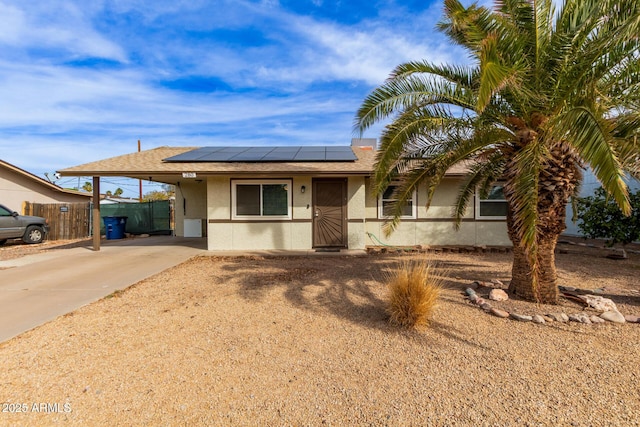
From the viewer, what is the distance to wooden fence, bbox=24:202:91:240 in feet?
49.7

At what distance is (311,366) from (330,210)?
7797 millimetres

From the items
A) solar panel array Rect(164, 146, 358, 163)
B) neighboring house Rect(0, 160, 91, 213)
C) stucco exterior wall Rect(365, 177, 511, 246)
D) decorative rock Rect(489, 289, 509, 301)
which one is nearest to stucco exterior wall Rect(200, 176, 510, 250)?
solar panel array Rect(164, 146, 358, 163)

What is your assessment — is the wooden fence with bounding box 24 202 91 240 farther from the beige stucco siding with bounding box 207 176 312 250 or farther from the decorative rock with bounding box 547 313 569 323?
the decorative rock with bounding box 547 313 569 323

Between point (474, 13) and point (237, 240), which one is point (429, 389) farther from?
point (237, 240)

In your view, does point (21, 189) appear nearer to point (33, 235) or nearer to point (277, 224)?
point (33, 235)

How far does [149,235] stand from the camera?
1695cm

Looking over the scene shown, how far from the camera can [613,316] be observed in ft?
14.8

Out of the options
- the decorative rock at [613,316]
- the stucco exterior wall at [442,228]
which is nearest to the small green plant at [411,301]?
the decorative rock at [613,316]

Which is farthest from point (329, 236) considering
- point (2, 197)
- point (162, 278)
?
point (2, 197)

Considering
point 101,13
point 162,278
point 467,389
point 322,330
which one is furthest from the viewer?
point 101,13

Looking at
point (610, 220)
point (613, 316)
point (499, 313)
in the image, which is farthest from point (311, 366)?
point (610, 220)

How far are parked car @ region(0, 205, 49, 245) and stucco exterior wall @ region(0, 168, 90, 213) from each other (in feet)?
10.7

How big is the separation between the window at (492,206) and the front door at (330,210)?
489cm

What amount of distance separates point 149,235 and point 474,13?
55.6ft
